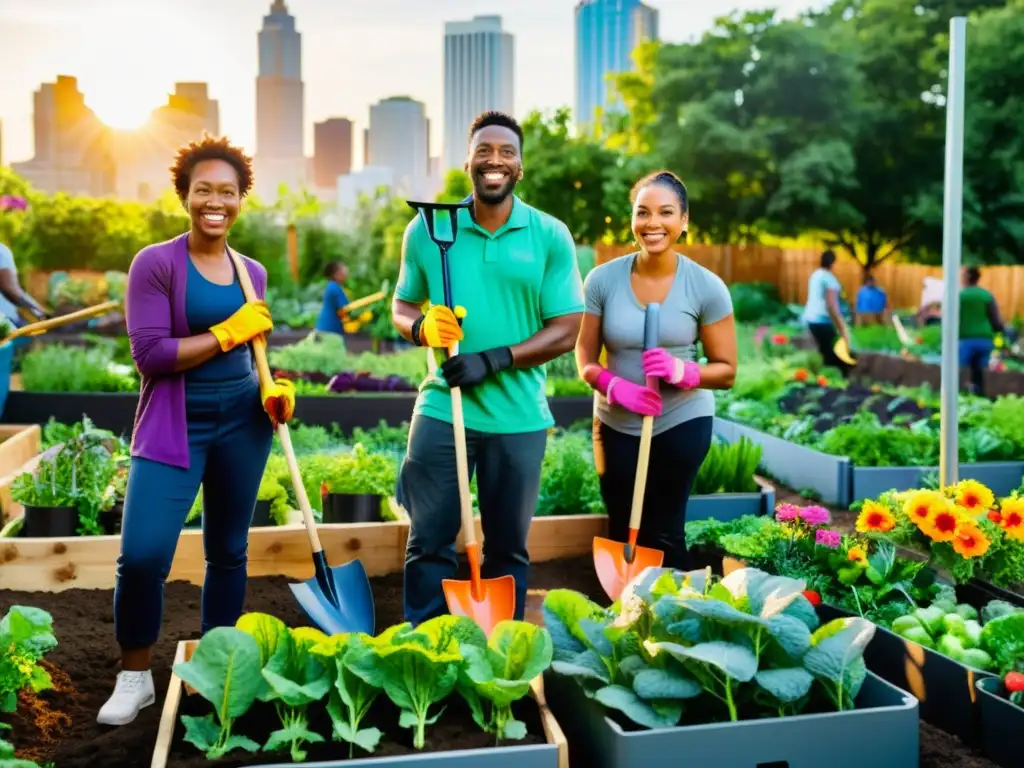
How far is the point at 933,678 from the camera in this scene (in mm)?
3320

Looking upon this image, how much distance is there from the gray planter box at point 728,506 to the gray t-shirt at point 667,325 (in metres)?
1.64

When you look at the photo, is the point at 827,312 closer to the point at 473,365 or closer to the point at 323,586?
the point at 473,365

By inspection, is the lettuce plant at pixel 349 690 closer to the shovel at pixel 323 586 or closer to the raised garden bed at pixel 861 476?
the shovel at pixel 323 586

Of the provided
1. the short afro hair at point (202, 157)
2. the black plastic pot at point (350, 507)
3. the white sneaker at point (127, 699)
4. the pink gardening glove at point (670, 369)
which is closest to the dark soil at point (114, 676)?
the white sneaker at point (127, 699)

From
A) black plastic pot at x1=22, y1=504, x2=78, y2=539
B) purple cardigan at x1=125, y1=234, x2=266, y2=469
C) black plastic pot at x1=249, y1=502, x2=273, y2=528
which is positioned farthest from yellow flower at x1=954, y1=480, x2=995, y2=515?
black plastic pot at x1=22, y1=504, x2=78, y2=539

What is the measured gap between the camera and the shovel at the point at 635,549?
12.7ft

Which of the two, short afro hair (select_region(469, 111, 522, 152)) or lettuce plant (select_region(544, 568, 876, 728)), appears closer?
lettuce plant (select_region(544, 568, 876, 728))

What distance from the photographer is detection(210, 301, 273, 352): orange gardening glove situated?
3166mm

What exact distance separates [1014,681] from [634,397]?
1.45 meters

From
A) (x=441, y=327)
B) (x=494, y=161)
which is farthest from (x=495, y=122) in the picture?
(x=441, y=327)

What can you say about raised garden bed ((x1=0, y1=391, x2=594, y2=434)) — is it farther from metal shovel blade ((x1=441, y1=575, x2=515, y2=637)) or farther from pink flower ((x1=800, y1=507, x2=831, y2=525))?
metal shovel blade ((x1=441, y1=575, x2=515, y2=637))

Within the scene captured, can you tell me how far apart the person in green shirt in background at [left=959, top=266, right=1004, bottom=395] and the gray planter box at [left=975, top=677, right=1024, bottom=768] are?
790 cm

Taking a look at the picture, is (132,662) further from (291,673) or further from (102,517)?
(102,517)

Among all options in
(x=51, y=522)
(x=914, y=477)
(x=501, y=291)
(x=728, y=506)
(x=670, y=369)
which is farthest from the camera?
(x=914, y=477)
